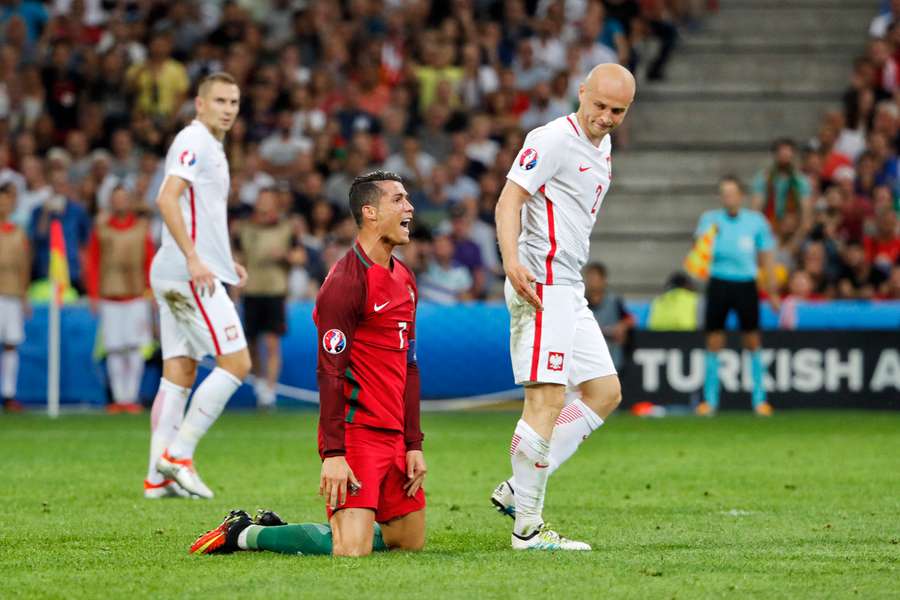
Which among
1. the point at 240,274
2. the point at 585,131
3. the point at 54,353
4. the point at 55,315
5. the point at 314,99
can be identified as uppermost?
the point at 314,99

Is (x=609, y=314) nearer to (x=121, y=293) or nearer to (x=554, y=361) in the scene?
(x=121, y=293)

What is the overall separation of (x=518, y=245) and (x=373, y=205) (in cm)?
81

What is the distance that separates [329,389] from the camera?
277 inches

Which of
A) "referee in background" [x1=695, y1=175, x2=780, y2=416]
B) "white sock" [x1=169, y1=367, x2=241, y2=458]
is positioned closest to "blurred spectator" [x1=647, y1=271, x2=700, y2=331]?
"referee in background" [x1=695, y1=175, x2=780, y2=416]

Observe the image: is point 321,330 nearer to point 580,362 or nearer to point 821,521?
point 580,362

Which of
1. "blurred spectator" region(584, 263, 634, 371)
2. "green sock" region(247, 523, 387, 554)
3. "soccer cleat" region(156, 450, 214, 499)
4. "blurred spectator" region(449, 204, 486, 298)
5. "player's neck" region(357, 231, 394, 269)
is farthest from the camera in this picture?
"blurred spectator" region(449, 204, 486, 298)

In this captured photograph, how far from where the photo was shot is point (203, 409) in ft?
33.6

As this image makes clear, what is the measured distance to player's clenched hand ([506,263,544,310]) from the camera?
24.5ft

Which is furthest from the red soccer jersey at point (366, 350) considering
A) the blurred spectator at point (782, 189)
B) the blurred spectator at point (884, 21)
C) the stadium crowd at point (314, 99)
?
the blurred spectator at point (884, 21)

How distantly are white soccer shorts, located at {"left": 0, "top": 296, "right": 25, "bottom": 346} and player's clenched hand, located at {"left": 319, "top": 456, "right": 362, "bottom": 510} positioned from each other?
1169cm

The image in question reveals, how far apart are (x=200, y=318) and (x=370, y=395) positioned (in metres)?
3.25

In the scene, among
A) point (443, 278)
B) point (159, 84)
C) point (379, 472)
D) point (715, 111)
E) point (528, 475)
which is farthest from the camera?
point (715, 111)

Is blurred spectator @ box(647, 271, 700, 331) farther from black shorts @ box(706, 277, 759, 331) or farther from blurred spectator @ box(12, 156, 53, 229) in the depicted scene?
blurred spectator @ box(12, 156, 53, 229)

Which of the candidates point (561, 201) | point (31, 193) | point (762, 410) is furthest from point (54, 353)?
point (561, 201)
